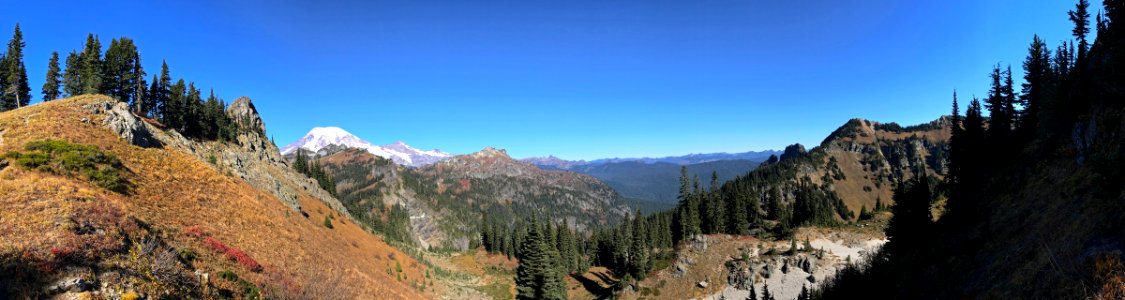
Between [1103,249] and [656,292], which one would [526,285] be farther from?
[1103,249]

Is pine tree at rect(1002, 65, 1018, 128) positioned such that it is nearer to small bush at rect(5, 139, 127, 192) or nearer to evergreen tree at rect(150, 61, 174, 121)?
small bush at rect(5, 139, 127, 192)

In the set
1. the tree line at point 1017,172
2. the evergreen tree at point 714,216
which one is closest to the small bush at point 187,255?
the tree line at point 1017,172

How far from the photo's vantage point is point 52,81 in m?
73.7

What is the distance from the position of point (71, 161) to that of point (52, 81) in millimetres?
73771

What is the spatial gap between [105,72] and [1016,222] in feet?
407

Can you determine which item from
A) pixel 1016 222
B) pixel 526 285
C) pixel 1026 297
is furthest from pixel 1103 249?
pixel 526 285

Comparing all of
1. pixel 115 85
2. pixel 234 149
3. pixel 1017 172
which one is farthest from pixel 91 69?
pixel 1017 172

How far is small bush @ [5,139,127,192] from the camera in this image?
88.1 ft

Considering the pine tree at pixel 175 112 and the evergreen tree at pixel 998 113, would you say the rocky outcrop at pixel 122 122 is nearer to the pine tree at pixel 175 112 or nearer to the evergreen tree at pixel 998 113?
the pine tree at pixel 175 112

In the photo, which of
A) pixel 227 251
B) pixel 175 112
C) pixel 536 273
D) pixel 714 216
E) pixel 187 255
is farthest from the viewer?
pixel 714 216

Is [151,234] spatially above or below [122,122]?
below

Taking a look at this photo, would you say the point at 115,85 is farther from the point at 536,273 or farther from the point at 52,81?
the point at 536,273

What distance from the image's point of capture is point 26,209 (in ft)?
65.5

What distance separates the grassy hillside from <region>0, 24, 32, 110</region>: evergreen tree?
37253 millimetres
